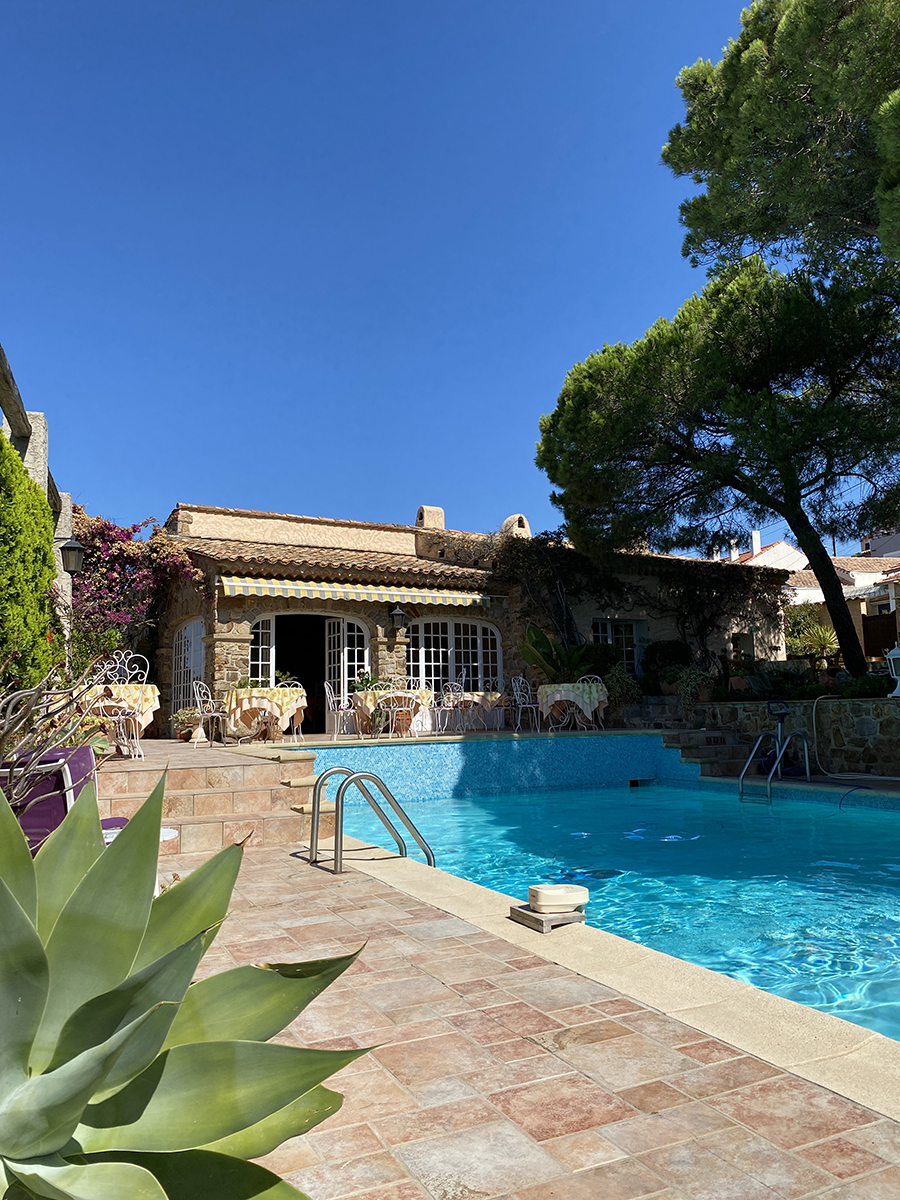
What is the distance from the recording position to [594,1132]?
2.28 meters

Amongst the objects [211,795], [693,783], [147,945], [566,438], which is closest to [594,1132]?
[147,945]

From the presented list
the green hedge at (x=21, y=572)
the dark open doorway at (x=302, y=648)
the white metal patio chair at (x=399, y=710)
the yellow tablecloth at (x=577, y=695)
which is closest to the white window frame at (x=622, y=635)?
the yellow tablecloth at (x=577, y=695)

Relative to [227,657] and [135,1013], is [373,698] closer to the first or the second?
[227,657]

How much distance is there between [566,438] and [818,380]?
557 cm

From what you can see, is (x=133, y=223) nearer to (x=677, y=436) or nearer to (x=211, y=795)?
(x=677, y=436)

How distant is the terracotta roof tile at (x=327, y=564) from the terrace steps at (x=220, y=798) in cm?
762

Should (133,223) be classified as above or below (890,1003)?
Answer: above

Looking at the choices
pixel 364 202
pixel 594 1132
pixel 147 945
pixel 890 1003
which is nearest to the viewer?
pixel 147 945

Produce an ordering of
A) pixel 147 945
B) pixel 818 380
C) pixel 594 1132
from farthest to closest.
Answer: pixel 818 380, pixel 594 1132, pixel 147 945

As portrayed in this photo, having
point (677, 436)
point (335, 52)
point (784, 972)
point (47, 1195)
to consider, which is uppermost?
point (335, 52)

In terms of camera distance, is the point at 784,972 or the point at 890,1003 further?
the point at 784,972

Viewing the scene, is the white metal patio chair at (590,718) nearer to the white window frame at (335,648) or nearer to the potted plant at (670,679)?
the potted plant at (670,679)

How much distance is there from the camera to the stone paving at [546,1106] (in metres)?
2.04

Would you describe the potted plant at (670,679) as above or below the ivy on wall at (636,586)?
below
